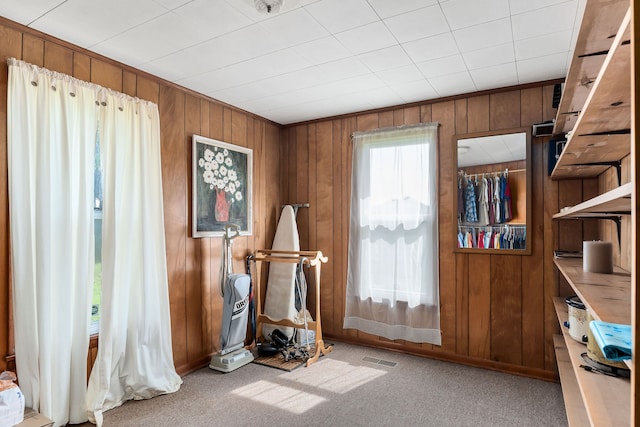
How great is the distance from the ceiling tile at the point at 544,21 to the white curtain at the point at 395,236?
1301 millimetres

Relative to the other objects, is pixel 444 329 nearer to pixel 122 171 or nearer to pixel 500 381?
pixel 500 381

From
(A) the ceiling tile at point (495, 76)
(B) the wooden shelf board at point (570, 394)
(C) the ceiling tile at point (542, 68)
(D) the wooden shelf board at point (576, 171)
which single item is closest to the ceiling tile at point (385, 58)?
(A) the ceiling tile at point (495, 76)

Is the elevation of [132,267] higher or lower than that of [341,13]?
lower

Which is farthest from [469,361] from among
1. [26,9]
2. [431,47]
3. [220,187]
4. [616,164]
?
[26,9]

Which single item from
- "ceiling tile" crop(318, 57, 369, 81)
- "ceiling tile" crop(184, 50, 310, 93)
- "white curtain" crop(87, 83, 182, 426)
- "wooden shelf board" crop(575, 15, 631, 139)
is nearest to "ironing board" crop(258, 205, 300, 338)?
"white curtain" crop(87, 83, 182, 426)

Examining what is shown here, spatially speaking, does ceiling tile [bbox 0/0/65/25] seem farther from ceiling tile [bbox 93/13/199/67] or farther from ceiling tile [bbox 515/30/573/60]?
ceiling tile [bbox 515/30/573/60]

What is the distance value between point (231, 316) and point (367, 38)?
7.99 ft

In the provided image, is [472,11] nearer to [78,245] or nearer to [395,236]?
[395,236]

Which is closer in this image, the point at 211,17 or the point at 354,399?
the point at 211,17

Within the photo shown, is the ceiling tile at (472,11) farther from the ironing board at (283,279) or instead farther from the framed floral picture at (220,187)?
the ironing board at (283,279)

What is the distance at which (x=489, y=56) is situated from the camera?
266 cm

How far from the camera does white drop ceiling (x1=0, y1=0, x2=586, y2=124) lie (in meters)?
2.06

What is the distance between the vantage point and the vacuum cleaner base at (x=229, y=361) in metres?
3.28

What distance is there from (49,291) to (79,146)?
93 centimetres
